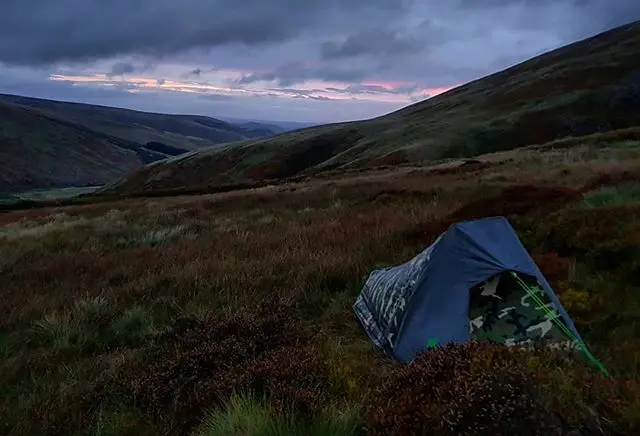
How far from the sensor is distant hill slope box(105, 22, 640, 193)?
5700 cm

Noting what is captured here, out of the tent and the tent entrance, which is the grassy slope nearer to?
the tent

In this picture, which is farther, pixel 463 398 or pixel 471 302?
pixel 471 302

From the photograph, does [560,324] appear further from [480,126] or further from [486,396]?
[480,126]

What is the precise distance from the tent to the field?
362mm

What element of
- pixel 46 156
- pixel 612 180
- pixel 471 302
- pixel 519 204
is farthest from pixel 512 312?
pixel 46 156

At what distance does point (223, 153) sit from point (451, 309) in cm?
9052

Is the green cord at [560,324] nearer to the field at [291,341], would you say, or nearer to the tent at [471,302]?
the tent at [471,302]

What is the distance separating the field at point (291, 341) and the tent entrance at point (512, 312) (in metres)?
0.53

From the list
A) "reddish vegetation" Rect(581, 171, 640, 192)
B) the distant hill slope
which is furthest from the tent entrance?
the distant hill slope

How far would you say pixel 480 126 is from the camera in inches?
2425

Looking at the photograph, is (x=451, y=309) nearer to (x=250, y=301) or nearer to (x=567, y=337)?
(x=567, y=337)

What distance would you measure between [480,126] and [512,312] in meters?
59.5

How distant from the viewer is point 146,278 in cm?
899

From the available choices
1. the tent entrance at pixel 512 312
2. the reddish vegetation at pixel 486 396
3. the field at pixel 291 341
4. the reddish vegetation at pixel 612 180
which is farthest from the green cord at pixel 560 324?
the reddish vegetation at pixel 612 180
